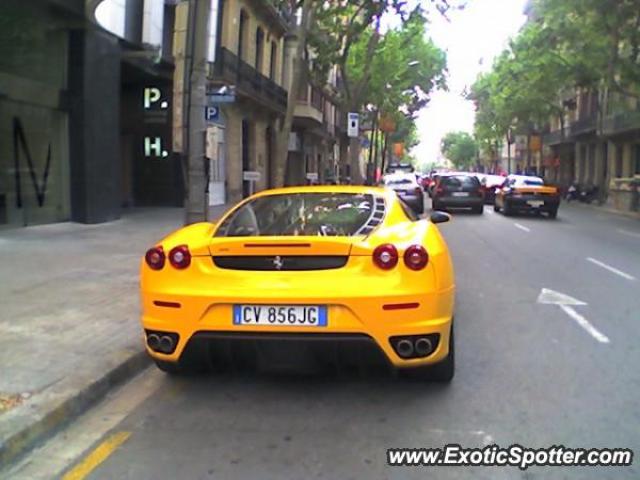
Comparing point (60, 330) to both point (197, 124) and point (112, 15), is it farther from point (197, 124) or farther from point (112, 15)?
point (112, 15)

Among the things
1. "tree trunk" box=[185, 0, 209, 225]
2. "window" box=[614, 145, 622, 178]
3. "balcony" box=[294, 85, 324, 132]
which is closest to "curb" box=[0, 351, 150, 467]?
"tree trunk" box=[185, 0, 209, 225]

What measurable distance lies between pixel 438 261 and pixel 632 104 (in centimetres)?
3588

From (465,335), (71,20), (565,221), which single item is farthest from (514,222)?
(465,335)

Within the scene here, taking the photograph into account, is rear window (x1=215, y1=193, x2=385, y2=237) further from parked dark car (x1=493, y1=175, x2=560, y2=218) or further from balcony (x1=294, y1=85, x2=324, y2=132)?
balcony (x1=294, y1=85, x2=324, y2=132)

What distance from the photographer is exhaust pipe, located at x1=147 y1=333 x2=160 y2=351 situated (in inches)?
189

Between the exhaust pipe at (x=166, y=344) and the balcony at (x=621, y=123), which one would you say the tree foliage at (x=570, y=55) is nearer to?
the balcony at (x=621, y=123)

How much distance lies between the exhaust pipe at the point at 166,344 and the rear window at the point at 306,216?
0.83 metres

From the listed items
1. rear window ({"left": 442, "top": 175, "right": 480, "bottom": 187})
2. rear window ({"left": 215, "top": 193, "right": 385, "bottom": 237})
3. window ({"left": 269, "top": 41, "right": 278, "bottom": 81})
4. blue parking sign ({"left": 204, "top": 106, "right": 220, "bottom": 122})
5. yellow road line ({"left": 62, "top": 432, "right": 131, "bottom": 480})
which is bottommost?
yellow road line ({"left": 62, "top": 432, "right": 131, "bottom": 480})

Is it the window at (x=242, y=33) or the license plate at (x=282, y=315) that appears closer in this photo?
the license plate at (x=282, y=315)

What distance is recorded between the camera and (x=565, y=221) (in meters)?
22.2

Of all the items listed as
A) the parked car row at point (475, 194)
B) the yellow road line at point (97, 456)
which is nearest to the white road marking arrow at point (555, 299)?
the yellow road line at point (97, 456)

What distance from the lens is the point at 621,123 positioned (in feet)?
127

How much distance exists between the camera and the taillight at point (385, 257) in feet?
14.9

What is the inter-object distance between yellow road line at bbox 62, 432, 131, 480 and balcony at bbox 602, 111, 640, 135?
3332 centimetres
